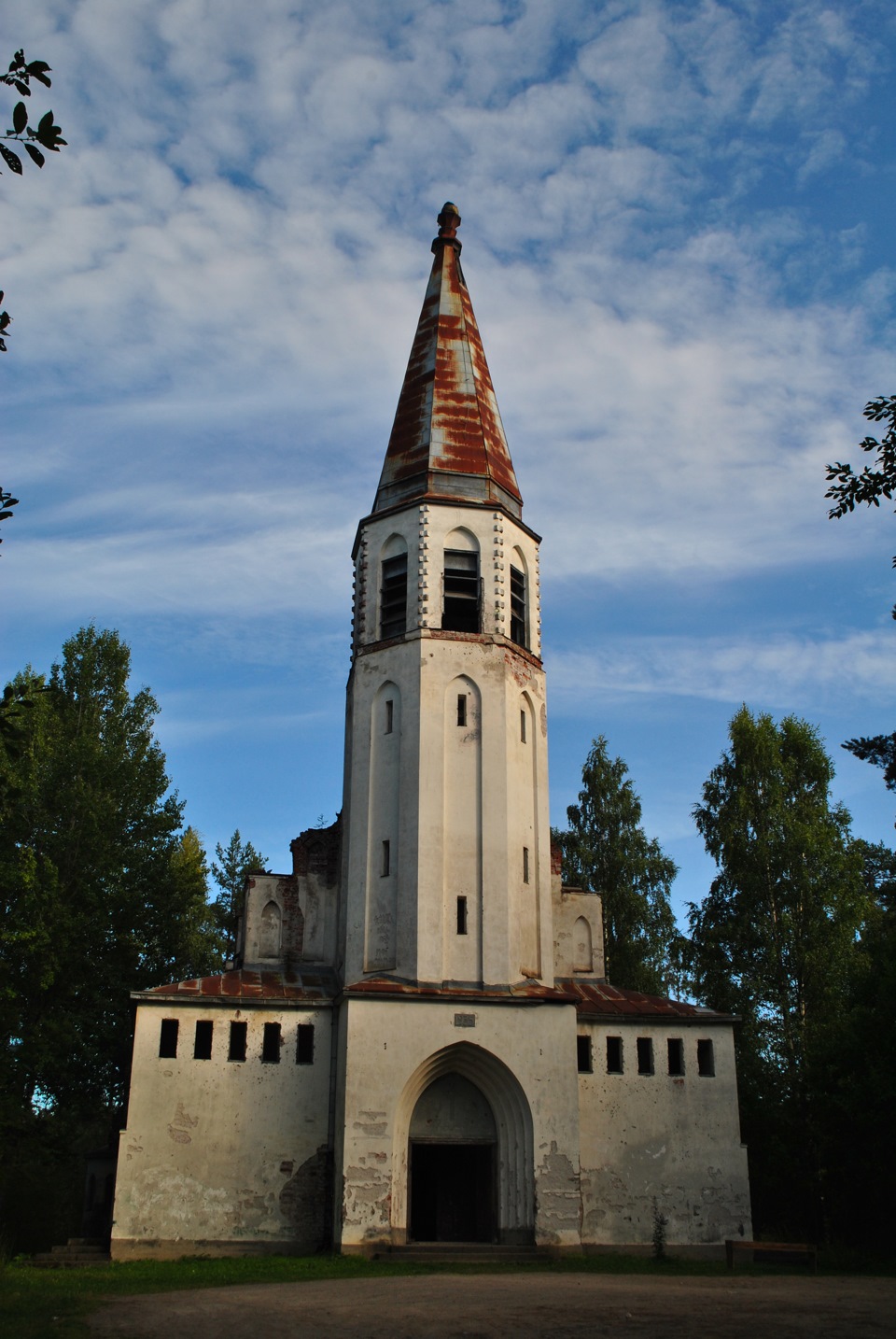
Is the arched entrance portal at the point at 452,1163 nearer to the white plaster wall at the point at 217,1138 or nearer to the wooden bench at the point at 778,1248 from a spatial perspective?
the white plaster wall at the point at 217,1138

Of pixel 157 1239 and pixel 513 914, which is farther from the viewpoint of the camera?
pixel 513 914

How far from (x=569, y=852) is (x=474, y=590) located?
16692 mm

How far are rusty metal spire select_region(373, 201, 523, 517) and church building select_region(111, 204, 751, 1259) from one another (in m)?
0.96

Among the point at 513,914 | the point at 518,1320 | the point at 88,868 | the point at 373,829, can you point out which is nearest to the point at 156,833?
the point at 88,868

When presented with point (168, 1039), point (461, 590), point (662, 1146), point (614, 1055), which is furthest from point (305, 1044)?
point (461, 590)

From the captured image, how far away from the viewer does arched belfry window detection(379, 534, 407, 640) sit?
3022cm

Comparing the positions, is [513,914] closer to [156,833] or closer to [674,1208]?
[674,1208]

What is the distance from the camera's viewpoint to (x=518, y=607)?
3131 cm

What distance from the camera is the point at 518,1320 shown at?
1420 centimetres

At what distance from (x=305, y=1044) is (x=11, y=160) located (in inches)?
895

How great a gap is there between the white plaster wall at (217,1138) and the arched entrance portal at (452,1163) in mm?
2298

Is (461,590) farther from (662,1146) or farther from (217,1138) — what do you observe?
(217,1138)

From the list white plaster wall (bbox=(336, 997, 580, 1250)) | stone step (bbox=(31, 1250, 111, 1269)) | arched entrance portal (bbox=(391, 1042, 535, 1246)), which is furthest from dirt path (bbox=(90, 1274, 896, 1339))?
stone step (bbox=(31, 1250, 111, 1269))

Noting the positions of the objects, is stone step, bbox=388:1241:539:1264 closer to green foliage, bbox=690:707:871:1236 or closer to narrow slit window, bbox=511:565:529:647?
green foliage, bbox=690:707:871:1236
